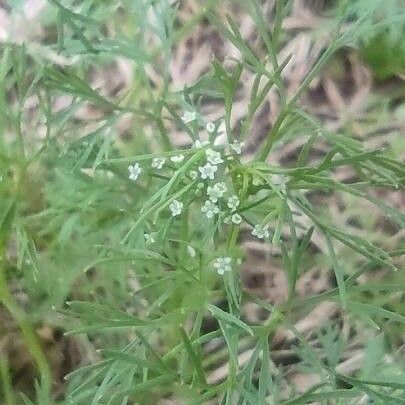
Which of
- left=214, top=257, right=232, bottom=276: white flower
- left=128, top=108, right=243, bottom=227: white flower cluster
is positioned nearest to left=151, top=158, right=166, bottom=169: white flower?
left=128, top=108, right=243, bottom=227: white flower cluster

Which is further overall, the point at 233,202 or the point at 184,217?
the point at 184,217

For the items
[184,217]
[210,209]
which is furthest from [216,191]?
[184,217]

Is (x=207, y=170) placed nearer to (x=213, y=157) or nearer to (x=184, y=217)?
(x=213, y=157)

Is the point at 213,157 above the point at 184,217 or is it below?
above

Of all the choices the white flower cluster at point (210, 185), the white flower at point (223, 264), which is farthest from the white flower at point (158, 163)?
the white flower at point (223, 264)

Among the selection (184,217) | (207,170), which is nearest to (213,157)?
(207,170)

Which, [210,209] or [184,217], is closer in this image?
[210,209]
